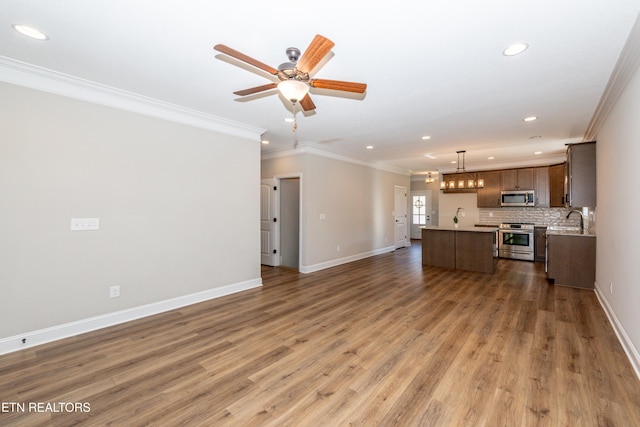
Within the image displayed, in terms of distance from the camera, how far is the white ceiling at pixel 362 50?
1.85 m

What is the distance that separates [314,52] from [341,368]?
2462 millimetres

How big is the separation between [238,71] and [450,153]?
553 cm

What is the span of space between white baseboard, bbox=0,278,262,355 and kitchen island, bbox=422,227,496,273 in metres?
4.46

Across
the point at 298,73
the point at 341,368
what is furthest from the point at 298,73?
the point at 341,368

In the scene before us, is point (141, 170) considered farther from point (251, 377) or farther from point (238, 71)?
point (251, 377)

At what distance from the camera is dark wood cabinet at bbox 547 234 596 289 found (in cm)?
438

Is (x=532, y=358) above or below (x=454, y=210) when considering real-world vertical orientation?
below

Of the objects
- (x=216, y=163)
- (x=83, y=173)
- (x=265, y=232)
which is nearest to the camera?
(x=83, y=173)

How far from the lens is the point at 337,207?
6.40 metres

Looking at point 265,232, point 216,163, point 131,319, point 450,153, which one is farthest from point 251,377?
Answer: point 450,153

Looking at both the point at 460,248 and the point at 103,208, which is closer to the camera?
the point at 103,208

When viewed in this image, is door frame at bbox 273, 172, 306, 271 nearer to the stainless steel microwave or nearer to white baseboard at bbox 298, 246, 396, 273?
white baseboard at bbox 298, 246, 396, 273

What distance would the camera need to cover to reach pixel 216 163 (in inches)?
163

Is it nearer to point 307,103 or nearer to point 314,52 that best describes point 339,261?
point 307,103
